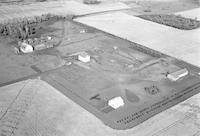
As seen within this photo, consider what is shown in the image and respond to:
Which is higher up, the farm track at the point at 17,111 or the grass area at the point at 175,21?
the grass area at the point at 175,21

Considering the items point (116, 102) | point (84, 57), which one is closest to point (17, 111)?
point (116, 102)

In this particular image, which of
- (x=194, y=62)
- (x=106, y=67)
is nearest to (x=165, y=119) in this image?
(x=106, y=67)

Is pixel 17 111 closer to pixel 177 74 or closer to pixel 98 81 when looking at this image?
pixel 98 81

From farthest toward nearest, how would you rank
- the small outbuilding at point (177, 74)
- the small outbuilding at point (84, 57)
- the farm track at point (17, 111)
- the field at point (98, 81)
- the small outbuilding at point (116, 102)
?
1. the small outbuilding at point (84, 57)
2. the small outbuilding at point (177, 74)
3. the small outbuilding at point (116, 102)
4. the field at point (98, 81)
5. the farm track at point (17, 111)

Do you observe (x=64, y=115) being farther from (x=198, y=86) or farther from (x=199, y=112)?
(x=198, y=86)

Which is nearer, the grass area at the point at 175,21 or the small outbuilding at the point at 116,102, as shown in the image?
the small outbuilding at the point at 116,102

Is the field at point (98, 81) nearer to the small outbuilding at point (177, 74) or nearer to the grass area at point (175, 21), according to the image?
the small outbuilding at point (177, 74)

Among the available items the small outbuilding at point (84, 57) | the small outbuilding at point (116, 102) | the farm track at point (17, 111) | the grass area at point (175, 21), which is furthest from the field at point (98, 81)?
the grass area at point (175, 21)

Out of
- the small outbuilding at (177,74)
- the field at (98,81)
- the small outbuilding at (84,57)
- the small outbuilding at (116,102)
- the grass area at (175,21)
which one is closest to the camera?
the field at (98,81)

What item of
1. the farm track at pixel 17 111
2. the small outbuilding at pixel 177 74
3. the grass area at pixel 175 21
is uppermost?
the grass area at pixel 175 21
